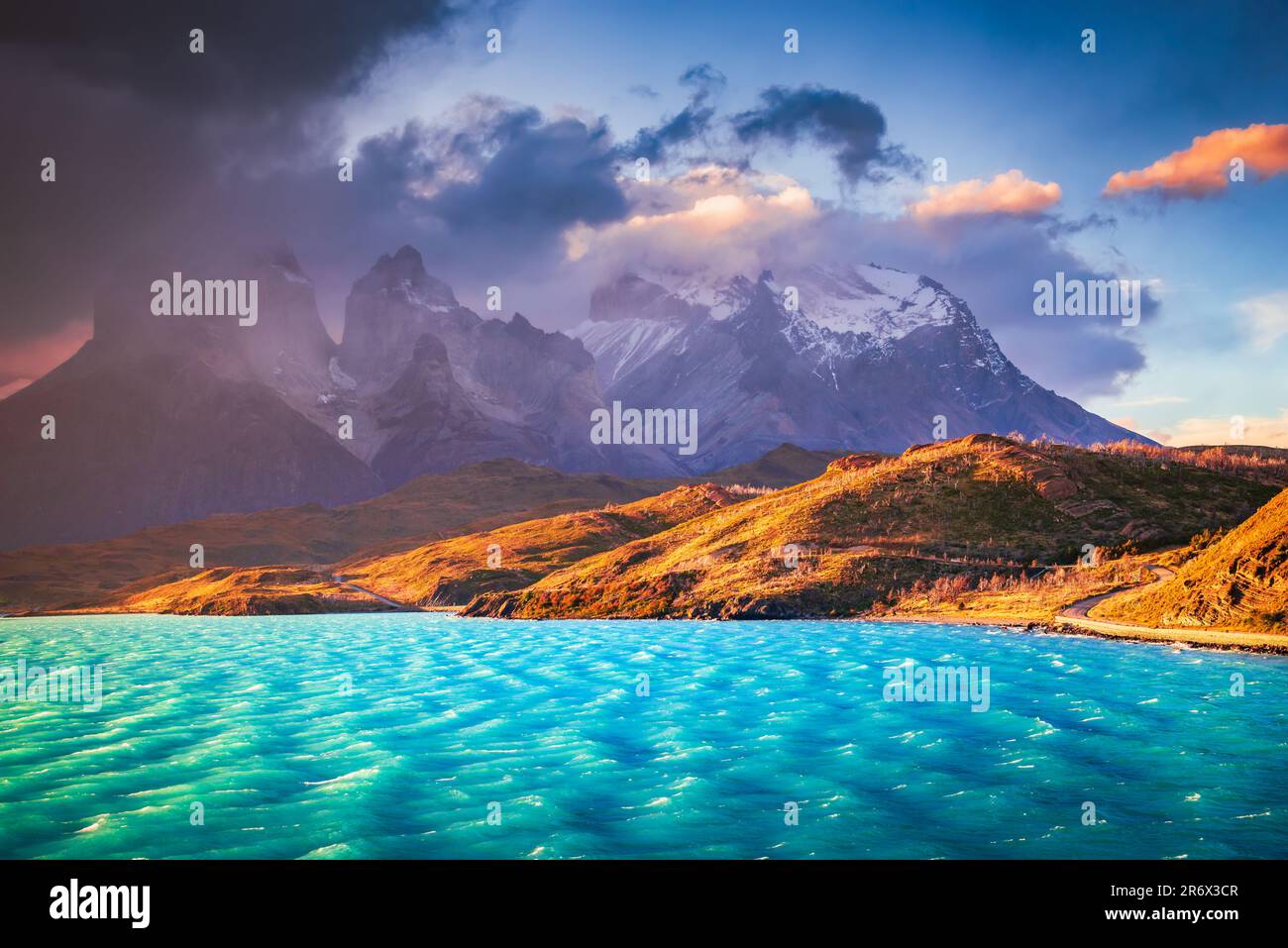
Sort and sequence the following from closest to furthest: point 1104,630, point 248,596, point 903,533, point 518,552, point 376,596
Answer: point 1104,630, point 903,533, point 248,596, point 376,596, point 518,552

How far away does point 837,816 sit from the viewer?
813 inches

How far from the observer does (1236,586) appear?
53031 mm

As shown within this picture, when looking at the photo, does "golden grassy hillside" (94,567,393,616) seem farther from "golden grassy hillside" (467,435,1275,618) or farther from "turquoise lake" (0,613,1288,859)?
"turquoise lake" (0,613,1288,859)

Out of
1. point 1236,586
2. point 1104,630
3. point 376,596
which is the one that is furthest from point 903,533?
point 376,596

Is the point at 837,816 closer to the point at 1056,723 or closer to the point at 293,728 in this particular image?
the point at 1056,723

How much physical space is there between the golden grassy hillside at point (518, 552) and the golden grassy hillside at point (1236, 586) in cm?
8525

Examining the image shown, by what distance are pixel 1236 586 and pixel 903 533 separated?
140ft

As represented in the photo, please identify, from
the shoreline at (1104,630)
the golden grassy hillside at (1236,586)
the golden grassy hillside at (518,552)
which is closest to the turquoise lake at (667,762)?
the shoreline at (1104,630)

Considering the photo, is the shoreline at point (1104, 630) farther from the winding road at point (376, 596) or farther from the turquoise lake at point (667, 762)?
the winding road at point (376, 596)

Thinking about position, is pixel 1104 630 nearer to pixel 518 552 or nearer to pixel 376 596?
pixel 518 552

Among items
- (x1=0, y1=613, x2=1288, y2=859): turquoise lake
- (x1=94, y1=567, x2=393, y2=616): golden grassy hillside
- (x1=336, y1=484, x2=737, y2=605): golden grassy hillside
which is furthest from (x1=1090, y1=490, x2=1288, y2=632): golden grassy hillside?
(x1=94, y1=567, x2=393, y2=616): golden grassy hillside

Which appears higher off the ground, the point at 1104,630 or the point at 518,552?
the point at 518,552
